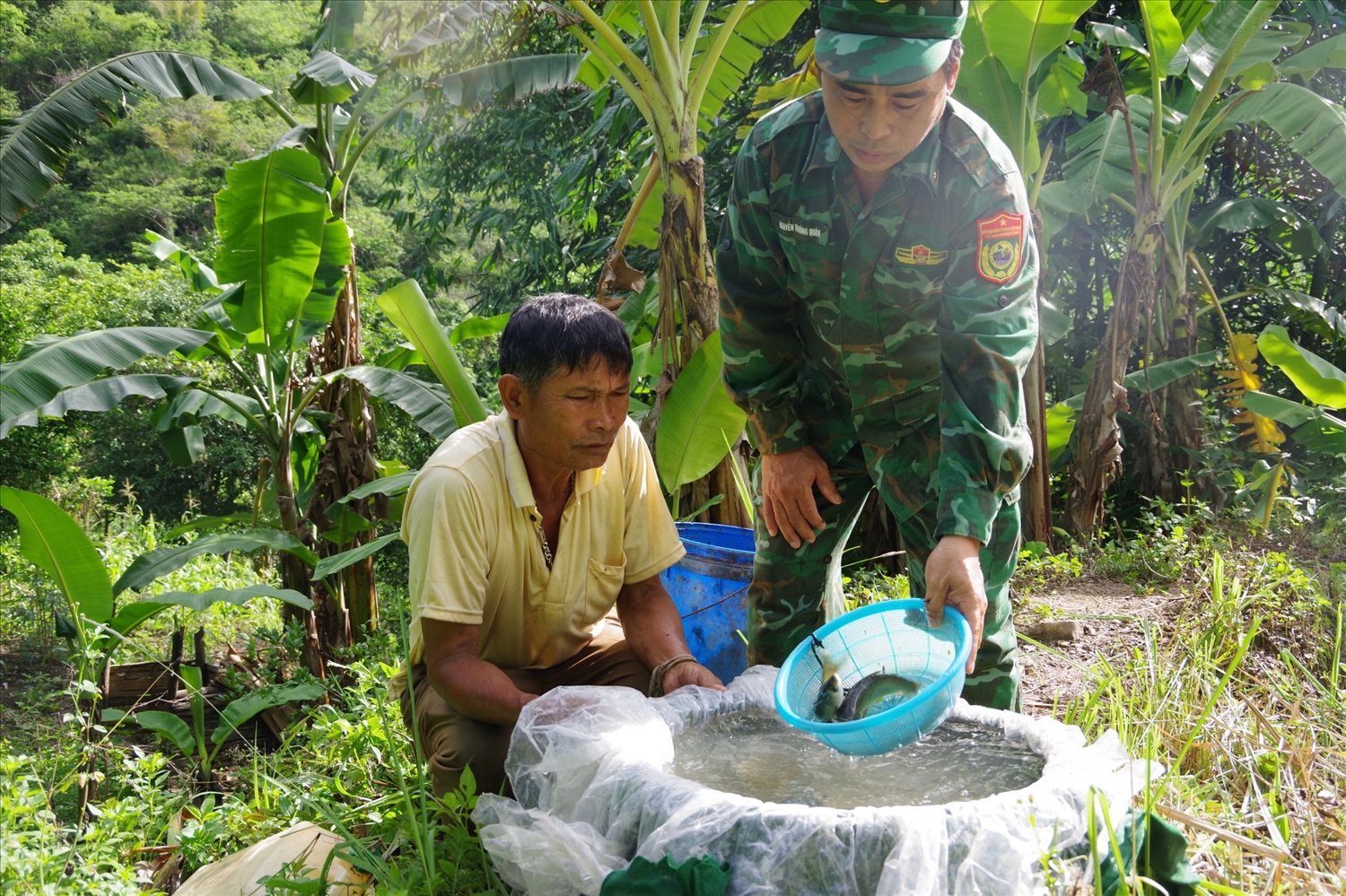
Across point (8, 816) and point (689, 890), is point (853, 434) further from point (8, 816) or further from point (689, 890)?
point (8, 816)

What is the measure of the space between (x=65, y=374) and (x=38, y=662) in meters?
2.81

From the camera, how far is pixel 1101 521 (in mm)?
5520

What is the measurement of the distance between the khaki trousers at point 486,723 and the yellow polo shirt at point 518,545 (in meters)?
0.04

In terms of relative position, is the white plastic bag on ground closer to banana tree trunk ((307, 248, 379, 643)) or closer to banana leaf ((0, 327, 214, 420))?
banana leaf ((0, 327, 214, 420))

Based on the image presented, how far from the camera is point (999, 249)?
6.62ft

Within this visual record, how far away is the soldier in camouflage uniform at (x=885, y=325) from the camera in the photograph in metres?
1.92

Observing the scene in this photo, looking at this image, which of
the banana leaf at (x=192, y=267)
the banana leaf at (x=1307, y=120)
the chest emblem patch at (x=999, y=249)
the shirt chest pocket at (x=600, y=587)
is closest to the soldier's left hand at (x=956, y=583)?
the chest emblem patch at (x=999, y=249)

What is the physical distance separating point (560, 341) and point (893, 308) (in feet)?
2.40

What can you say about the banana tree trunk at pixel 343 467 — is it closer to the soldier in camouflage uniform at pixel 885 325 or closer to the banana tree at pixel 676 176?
the banana tree at pixel 676 176

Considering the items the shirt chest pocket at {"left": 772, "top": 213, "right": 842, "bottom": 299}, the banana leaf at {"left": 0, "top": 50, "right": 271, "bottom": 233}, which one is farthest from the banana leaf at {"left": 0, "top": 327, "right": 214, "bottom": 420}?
the shirt chest pocket at {"left": 772, "top": 213, "right": 842, "bottom": 299}

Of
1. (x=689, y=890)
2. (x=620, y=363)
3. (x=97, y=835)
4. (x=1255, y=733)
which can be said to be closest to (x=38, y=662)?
(x=97, y=835)

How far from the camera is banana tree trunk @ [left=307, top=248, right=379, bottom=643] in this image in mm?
4504

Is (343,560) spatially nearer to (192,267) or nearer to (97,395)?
(97,395)

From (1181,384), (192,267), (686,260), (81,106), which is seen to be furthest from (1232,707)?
(192,267)
